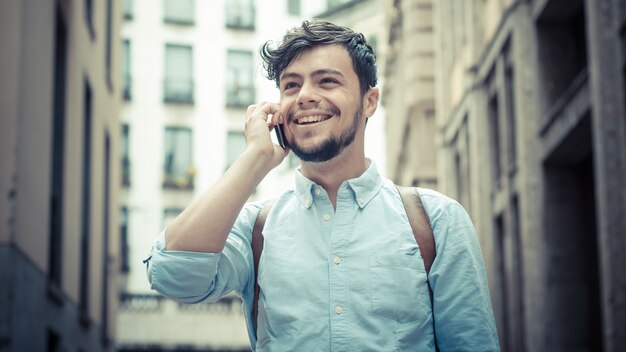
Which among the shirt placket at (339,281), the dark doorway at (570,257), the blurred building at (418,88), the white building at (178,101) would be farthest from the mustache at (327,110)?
the white building at (178,101)

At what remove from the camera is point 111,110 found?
2755 cm

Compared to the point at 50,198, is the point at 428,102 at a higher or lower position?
higher

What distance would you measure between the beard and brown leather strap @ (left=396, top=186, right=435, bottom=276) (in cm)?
31

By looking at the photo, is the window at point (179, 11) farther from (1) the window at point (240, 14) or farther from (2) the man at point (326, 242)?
(2) the man at point (326, 242)

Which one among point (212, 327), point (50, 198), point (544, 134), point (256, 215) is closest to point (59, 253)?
point (50, 198)

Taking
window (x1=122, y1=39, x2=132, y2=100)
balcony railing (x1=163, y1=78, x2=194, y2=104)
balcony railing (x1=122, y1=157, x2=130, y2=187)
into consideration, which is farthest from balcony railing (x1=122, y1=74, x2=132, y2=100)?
balcony railing (x1=122, y1=157, x2=130, y2=187)

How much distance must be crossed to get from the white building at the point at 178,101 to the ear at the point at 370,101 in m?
42.9

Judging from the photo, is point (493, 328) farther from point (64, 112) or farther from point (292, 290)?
point (64, 112)

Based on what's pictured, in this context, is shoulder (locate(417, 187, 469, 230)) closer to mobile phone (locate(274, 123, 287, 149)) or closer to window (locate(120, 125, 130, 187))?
mobile phone (locate(274, 123, 287, 149))

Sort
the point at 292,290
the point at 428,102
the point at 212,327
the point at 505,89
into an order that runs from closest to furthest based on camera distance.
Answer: the point at 292,290, the point at 505,89, the point at 428,102, the point at 212,327

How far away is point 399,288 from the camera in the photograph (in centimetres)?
386

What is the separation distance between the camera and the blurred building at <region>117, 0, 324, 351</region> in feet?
160

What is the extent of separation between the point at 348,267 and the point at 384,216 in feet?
0.97

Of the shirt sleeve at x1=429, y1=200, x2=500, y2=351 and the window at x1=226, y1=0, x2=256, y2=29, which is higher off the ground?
the window at x1=226, y1=0, x2=256, y2=29
